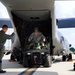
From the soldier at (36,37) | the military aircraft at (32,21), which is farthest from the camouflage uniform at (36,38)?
the military aircraft at (32,21)

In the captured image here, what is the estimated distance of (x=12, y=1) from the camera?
11.9 meters

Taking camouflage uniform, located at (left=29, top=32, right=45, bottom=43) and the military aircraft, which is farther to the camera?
camouflage uniform, located at (left=29, top=32, right=45, bottom=43)

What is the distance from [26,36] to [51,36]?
135 cm

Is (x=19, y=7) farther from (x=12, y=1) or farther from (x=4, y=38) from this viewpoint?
(x=4, y=38)

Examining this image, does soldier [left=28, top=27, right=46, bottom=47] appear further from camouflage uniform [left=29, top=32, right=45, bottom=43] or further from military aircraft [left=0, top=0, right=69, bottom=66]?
military aircraft [left=0, top=0, right=69, bottom=66]

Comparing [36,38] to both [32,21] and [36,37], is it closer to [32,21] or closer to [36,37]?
[36,37]

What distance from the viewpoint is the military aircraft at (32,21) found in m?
Answer: 12.4

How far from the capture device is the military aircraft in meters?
12.4

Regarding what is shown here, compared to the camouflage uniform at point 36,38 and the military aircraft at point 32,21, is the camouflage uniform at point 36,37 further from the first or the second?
the military aircraft at point 32,21

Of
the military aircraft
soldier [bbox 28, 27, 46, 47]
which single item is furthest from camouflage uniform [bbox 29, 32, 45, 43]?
the military aircraft

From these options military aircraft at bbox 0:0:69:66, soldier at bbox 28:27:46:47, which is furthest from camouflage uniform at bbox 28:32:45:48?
military aircraft at bbox 0:0:69:66

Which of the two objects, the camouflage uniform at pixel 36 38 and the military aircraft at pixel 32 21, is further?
the camouflage uniform at pixel 36 38

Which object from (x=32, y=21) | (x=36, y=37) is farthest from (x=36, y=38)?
(x=32, y=21)

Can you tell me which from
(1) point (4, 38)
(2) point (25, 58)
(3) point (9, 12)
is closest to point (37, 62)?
(2) point (25, 58)
